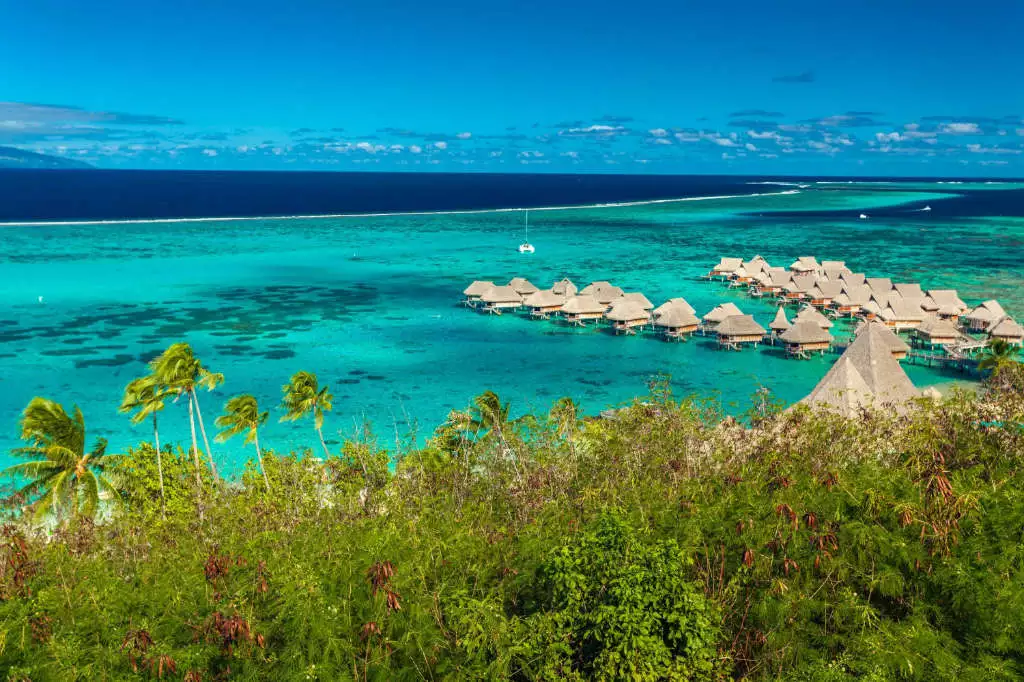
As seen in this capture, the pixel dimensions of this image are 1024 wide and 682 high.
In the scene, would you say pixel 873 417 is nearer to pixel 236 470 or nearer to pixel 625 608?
pixel 625 608

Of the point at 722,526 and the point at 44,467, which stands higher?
the point at 722,526

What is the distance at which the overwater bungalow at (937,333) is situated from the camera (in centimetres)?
2759

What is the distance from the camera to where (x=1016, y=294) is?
128 ft

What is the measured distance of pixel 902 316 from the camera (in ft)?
101

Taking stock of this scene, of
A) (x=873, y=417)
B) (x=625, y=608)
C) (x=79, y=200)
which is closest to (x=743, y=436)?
(x=873, y=417)

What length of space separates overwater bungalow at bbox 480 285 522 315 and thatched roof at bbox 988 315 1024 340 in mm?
18858

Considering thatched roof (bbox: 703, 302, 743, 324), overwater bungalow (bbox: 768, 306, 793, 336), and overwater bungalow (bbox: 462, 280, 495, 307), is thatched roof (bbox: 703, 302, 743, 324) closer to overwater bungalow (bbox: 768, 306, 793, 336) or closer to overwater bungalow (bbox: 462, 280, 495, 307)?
overwater bungalow (bbox: 768, 306, 793, 336)

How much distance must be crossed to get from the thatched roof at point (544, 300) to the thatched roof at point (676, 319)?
5.39m

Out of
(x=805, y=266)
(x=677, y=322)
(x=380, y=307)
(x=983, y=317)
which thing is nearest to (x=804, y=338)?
(x=677, y=322)

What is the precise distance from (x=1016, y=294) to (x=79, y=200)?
4303 inches

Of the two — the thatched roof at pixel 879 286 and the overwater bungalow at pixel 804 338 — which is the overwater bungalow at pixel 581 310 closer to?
the overwater bungalow at pixel 804 338

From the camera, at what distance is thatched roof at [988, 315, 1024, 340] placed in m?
27.0

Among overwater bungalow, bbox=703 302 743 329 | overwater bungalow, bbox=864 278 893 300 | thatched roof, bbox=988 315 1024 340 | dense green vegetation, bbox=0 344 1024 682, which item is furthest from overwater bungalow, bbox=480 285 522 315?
dense green vegetation, bbox=0 344 1024 682

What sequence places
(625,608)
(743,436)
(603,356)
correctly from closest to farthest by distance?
(625,608) → (743,436) → (603,356)
